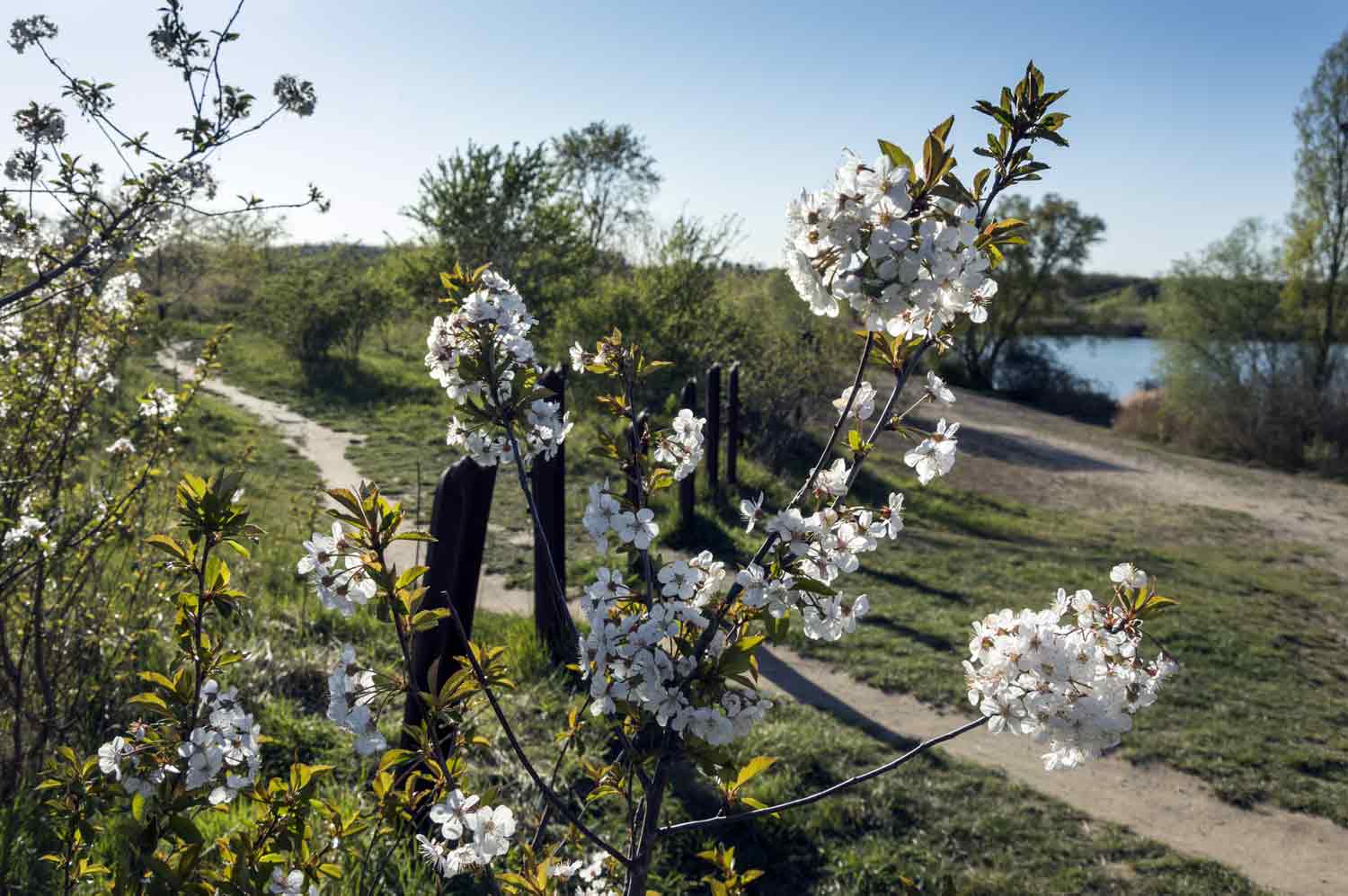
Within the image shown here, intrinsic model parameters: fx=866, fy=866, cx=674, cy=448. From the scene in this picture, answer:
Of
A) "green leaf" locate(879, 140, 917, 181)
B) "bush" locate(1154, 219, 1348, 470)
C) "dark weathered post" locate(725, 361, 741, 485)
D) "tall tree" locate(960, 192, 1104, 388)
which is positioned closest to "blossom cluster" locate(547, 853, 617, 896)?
"green leaf" locate(879, 140, 917, 181)

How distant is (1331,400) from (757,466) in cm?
A: 1394

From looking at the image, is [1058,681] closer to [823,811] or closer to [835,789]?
[835,789]

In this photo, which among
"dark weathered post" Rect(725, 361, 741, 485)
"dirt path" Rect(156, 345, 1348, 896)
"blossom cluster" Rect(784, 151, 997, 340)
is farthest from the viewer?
"dark weathered post" Rect(725, 361, 741, 485)

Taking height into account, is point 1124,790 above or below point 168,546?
below

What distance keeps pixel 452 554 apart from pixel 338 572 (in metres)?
1.72

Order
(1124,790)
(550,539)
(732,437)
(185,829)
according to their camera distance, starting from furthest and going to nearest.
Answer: (732,437), (550,539), (1124,790), (185,829)

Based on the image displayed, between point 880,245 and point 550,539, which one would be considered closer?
point 880,245

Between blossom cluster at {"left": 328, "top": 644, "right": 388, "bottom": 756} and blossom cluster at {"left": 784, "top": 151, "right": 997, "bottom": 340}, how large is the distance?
102cm

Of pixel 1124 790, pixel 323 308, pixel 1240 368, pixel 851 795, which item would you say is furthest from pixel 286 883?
pixel 1240 368

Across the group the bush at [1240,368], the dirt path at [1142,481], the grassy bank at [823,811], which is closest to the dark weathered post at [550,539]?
the grassy bank at [823,811]

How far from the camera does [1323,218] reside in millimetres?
18344

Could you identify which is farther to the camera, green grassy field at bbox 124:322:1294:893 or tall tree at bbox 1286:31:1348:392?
tall tree at bbox 1286:31:1348:392

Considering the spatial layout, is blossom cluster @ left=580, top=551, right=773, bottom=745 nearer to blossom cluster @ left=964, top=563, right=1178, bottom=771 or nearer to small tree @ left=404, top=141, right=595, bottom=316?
blossom cluster @ left=964, top=563, right=1178, bottom=771

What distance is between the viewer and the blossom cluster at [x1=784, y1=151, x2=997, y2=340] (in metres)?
1.29
